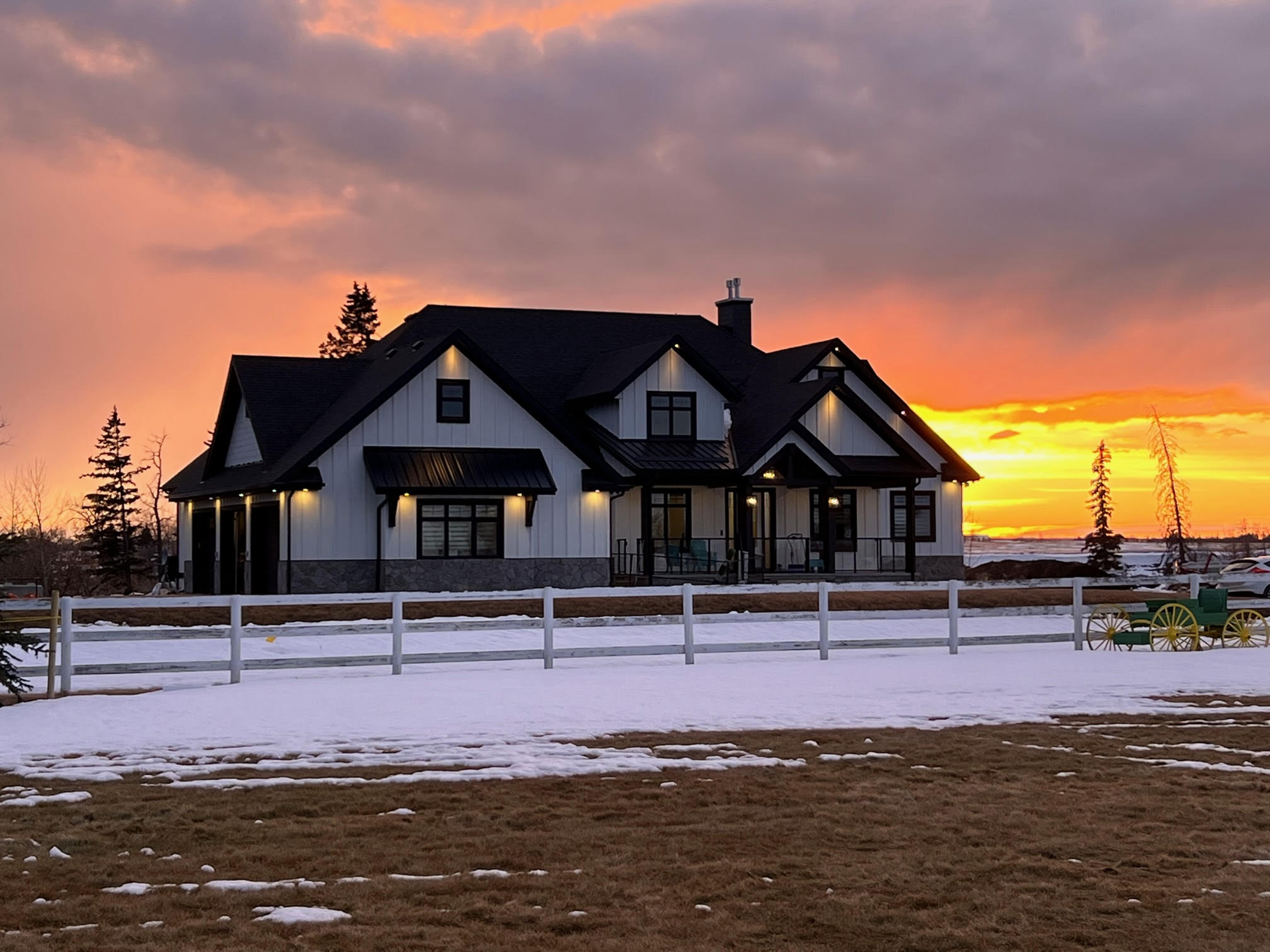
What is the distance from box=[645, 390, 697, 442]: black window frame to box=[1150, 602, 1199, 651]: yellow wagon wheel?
751 inches

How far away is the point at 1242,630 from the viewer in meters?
25.6

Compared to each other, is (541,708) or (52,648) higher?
(52,648)

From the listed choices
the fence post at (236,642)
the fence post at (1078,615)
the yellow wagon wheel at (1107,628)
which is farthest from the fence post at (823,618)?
the fence post at (236,642)

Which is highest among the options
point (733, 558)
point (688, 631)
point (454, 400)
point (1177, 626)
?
point (454, 400)

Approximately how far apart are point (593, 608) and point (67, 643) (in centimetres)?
1651

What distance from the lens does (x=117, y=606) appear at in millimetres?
19922

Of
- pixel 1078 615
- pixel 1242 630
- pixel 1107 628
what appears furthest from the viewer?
pixel 1107 628

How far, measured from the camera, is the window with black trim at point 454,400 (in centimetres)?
3728

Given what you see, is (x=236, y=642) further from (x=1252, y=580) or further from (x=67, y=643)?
(x=1252, y=580)

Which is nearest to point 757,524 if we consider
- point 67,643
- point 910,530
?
point 910,530

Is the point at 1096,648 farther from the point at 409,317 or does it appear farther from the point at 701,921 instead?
the point at 409,317

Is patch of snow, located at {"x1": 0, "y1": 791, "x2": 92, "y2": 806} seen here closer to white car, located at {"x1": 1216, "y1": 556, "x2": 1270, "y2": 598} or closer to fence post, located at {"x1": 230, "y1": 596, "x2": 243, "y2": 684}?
fence post, located at {"x1": 230, "y1": 596, "x2": 243, "y2": 684}

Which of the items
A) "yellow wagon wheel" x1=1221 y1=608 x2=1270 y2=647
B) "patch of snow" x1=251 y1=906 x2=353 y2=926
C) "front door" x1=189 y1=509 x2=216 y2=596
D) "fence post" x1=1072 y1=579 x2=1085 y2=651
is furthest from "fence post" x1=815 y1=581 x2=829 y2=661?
"front door" x1=189 y1=509 x2=216 y2=596

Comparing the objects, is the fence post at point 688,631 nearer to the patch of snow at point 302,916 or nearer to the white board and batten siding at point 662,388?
the patch of snow at point 302,916
